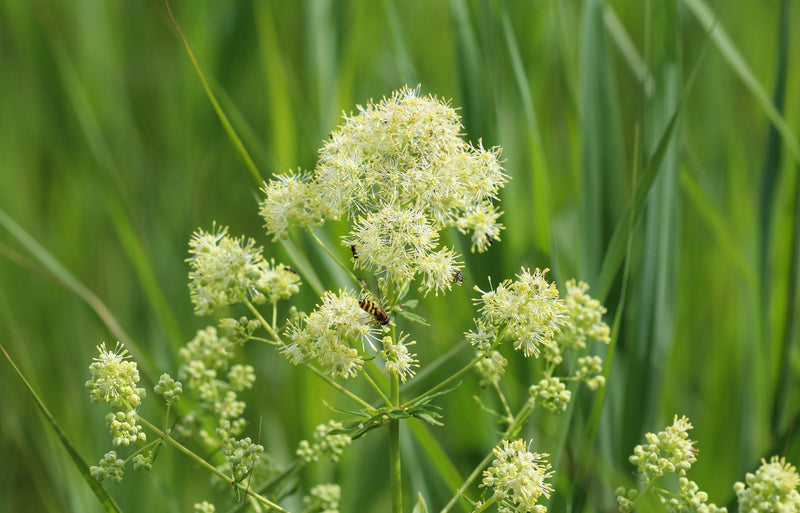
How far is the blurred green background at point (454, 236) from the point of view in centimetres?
302

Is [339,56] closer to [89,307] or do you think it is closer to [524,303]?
[89,307]

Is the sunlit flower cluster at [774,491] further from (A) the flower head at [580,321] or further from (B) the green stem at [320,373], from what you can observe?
(B) the green stem at [320,373]

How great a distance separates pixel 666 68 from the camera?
10.7 ft

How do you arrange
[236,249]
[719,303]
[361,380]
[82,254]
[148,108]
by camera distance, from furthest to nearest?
[148,108]
[82,254]
[719,303]
[361,380]
[236,249]

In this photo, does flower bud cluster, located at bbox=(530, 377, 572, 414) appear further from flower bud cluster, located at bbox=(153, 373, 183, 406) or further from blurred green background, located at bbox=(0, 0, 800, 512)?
flower bud cluster, located at bbox=(153, 373, 183, 406)

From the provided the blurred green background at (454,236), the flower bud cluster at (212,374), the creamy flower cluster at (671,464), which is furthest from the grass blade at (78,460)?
the creamy flower cluster at (671,464)

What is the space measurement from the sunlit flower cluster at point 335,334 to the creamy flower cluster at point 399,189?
121 millimetres

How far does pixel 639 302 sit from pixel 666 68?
106cm

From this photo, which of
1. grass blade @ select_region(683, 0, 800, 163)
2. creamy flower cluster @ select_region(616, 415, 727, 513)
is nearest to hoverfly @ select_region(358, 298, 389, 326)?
creamy flower cluster @ select_region(616, 415, 727, 513)

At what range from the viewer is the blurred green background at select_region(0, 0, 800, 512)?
3020mm

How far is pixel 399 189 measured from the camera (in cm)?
210

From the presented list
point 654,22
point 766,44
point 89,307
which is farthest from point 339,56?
point 766,44

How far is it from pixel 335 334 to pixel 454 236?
4.23ft

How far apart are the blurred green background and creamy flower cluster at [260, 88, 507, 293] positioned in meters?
0.55
